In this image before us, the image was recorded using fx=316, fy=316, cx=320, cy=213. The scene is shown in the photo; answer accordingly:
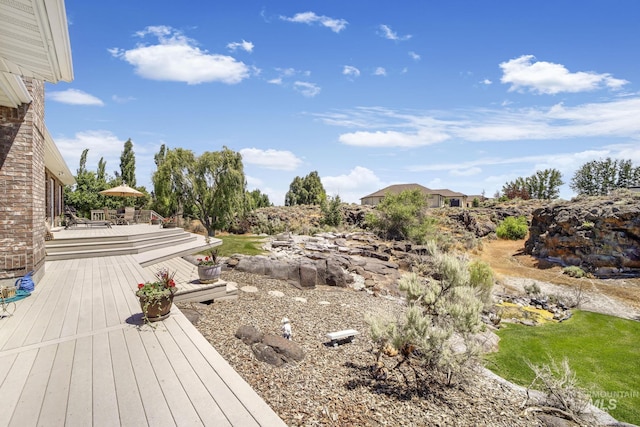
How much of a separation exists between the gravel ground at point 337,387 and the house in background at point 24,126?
3.14 meters

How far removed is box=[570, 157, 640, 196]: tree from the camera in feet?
149

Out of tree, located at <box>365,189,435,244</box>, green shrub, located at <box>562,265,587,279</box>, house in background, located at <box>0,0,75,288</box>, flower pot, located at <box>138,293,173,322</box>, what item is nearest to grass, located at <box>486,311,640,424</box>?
flower pot, located at <box>138,293,173,322</box>

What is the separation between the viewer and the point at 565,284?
49.3 ft

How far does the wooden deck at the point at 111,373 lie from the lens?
8.40 feet

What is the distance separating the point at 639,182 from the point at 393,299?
55.5 meters

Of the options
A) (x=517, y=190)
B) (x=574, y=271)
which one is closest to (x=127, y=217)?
(x=574, y=271)

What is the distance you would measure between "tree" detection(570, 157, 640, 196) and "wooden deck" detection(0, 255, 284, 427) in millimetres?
57682

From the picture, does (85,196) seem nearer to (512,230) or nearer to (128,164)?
(128,164)

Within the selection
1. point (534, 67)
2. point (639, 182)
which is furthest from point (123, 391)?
point (639, 182)

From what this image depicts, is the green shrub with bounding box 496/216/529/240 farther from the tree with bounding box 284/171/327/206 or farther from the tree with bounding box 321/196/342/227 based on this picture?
the tree with bounding box 284/171/327/206

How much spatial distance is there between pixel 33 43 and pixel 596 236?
77.3 ft

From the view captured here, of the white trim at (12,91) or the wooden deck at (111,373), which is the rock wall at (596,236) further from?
the white trim at (12,91)

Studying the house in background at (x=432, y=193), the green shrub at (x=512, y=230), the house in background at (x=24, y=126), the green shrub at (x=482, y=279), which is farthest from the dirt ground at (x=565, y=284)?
the house in background at (x=432, y=193)

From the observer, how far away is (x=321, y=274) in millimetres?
10523
